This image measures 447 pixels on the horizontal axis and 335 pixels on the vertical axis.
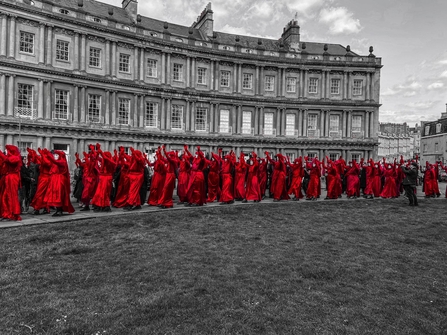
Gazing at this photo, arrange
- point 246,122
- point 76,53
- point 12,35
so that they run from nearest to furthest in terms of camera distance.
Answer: point 12,35 < point 76,53 < point 246,122

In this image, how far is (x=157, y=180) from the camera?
12.8 meters

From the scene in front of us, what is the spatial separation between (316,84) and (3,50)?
29.9m

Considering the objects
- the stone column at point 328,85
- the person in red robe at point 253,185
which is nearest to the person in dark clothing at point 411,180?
the person in red robe at point 253,185

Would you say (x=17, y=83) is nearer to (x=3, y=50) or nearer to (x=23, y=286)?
(x=3, y=50)

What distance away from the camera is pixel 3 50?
25.0m

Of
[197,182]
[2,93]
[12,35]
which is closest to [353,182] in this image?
[197,182]

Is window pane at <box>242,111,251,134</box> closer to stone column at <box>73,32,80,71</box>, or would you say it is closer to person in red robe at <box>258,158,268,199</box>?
stone column at <box>73,32,80,71</box>

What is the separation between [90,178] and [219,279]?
802 centimetres

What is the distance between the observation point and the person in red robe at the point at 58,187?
1003cm

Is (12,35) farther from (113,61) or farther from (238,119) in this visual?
(238,119)

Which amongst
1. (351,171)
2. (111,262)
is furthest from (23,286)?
(351,171)

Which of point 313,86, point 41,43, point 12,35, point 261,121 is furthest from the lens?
point 313,86

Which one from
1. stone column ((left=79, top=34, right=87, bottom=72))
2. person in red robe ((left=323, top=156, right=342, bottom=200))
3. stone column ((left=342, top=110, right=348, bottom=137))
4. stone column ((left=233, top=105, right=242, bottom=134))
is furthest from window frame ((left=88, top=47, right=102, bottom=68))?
stone column ((left=342, top=110, right=348, bottom=137))

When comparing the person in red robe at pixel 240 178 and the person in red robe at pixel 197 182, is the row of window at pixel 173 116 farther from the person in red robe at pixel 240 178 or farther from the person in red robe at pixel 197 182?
the person in red robe at pixel 197 182
